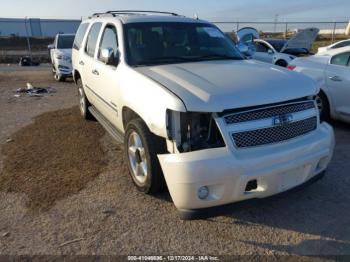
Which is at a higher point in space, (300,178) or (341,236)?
(300,178)

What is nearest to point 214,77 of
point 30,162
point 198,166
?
point 198,166

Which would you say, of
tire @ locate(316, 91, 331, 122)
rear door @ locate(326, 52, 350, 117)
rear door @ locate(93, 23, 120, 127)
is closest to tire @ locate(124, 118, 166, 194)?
rear door @ locate(93, 23, 120, 127)

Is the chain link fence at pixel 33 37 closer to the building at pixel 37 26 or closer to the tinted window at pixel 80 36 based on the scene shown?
the building at pixel 37 26

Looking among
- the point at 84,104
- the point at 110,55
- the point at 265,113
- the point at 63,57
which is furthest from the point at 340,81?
the point at 63,57

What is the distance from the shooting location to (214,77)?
3.73 m

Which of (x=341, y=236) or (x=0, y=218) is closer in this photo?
(x=341, y=236)

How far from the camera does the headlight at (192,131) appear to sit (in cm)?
327

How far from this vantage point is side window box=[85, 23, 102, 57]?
5.79 m

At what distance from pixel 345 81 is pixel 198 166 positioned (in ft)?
14.0

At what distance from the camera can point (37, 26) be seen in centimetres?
3200

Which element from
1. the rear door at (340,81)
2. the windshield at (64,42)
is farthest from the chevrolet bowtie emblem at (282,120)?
the windshield at (64,42)

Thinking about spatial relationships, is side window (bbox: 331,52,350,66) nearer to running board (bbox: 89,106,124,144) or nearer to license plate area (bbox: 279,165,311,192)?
license plate area (bbox: 279,165,311,192)

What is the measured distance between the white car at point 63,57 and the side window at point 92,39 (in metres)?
7.30

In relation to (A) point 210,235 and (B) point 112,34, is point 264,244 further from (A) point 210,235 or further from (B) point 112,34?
(B) point 112,34
